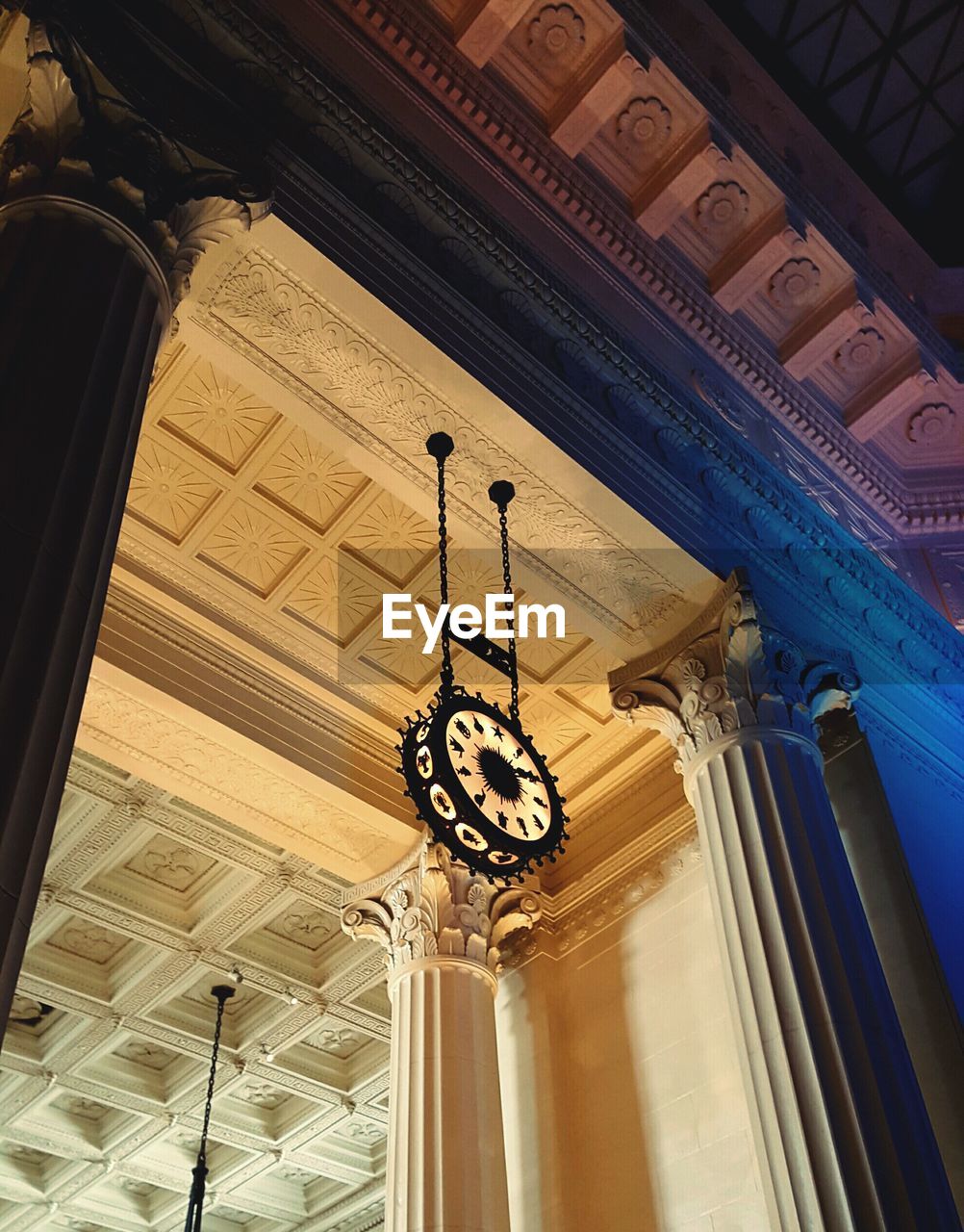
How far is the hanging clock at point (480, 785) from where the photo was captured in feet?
19.2

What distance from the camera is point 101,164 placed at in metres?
4.97

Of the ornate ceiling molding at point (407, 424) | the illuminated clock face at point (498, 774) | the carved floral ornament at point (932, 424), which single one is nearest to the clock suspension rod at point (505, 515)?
the ornate ceiling molding at point (407, 424)

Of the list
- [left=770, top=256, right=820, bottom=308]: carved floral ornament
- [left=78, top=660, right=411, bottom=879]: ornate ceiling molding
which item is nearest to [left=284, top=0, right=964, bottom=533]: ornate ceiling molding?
[left=770, top=256, right=820, bottom=308]: carved floral ornament

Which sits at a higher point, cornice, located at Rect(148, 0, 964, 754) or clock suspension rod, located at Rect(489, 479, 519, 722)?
cornice, located at Rect(148, 0, 964, 754)

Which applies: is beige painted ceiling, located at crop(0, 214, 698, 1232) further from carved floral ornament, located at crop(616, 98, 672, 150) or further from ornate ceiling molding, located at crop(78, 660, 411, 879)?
carved floral ornament, located at crop(616, 98, 672, 150)

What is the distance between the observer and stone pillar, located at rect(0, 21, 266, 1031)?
3.53 m

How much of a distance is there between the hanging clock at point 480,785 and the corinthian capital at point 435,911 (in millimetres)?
2539

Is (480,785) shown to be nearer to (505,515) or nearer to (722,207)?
(505,515)

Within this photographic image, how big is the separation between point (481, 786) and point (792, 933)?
1.78m

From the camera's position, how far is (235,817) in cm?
894

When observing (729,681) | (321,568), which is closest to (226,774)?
(321,568)

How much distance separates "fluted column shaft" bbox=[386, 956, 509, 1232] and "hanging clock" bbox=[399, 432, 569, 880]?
102 inches

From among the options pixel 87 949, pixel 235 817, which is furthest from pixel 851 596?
pixel 87 949

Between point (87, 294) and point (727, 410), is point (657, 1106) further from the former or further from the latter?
point (87, 294)
